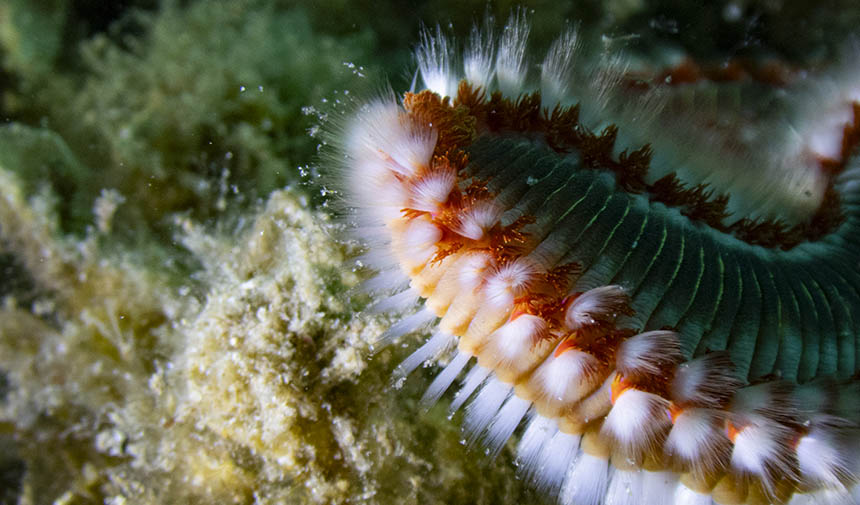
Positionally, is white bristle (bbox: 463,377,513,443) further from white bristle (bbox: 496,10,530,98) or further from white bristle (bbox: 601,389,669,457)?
white bristle (bbox: 496,10,530,98)

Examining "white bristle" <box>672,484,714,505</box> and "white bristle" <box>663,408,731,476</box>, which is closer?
"white bristle" <box>663,408,731,476</box>

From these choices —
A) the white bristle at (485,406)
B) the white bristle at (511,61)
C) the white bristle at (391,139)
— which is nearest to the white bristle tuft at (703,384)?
the white bristle at (485,406)

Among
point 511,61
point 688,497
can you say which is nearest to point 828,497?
point 688,497

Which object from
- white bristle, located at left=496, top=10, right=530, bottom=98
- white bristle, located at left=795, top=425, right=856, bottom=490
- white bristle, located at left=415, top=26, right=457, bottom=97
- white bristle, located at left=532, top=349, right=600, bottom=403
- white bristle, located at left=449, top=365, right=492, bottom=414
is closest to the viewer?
white bristle, located at left=532, top=349, right=600, bottom=403

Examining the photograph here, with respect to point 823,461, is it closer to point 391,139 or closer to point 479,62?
point 391,139

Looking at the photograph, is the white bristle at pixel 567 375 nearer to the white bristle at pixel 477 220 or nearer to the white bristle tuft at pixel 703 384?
the white bristle tuft at pixel 703 384

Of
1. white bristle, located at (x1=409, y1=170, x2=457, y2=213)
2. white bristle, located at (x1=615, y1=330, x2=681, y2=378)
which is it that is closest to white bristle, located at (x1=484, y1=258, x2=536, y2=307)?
white bristle, located at (x1=409, y1=170, x2=457, y2=213)

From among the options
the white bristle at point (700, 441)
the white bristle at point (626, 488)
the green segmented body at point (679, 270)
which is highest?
the green segmented body at point (679, 270)
